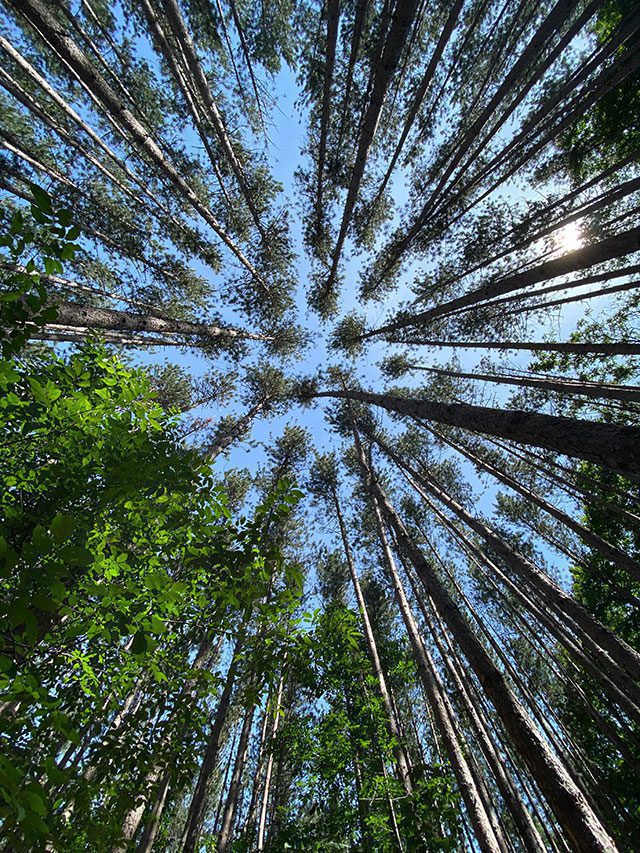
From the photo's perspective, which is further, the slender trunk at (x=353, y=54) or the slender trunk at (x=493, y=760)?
the slender trunk at (x=353, y=54)

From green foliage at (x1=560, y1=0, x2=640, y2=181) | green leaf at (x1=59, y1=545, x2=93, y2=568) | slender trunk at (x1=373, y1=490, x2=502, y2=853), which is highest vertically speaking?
green foliage at (x1=560, y1=0, x2=640, y2=181)

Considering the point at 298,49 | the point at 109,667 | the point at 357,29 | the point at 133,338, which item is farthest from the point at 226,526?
the point at 298,49

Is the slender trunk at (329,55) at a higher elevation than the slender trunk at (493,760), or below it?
higher

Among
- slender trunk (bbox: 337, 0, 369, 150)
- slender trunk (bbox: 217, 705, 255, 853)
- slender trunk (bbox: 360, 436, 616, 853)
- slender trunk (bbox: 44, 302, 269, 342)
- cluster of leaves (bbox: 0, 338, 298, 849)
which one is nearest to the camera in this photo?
cluster of leaves (bbox: 0, 338, 298, 849)

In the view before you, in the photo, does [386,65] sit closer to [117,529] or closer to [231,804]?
[117,529]

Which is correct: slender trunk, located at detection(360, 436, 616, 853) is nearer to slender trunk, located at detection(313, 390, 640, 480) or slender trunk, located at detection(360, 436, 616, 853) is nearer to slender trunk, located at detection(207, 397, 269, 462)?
slender trunk, located at detection(313, 390, 640, 480)

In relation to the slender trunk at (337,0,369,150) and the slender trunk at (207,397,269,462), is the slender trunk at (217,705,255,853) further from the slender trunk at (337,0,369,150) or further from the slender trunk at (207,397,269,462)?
the slender trunk at (337,0,369,150)

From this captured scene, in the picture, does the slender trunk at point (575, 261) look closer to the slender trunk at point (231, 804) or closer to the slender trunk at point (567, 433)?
the slender trunk at point (567, 433)

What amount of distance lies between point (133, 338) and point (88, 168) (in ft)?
15.7

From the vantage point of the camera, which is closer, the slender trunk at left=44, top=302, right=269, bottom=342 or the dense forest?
the dense forest

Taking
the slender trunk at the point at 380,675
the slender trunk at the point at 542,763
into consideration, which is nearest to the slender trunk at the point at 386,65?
the slender trunk at the point at 542,763

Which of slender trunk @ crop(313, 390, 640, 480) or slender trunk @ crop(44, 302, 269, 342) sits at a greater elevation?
slender trunk @ crop(44, 302, 269, 342)

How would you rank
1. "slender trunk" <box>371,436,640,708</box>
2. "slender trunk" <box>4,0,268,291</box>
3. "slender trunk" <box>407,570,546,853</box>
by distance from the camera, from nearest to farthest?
"slender trunk" <box>407,570,546,853</box> < "slender trunk" <box>371,436,640,708</box> < "slender trunk" <box>4,0,268,291</box>

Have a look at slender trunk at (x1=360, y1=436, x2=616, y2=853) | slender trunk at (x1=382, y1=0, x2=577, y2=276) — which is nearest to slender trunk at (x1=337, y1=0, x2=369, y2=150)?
slender trunk at (x1=382, y1=0, x2=577, y2=276)
